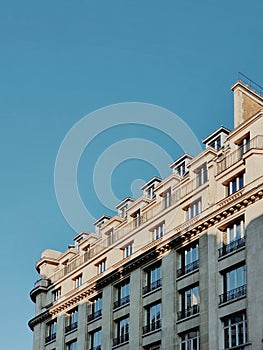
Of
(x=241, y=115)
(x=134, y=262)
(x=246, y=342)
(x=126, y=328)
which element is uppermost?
(x=241, y=115)

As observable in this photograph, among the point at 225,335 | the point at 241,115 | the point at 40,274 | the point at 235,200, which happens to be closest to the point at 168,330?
the point at 225,335

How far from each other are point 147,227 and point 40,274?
2002 centimetres

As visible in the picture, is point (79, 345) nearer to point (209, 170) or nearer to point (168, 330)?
point (168, 330)

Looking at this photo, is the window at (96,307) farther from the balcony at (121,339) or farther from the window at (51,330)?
A: the window at (51,330)

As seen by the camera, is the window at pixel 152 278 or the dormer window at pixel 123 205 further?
the dormer window at pixel 123 205

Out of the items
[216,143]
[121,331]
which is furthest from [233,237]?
[121,331]

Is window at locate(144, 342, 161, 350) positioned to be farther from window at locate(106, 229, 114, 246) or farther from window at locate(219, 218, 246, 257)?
window at locate(106, 229, 114, 246)

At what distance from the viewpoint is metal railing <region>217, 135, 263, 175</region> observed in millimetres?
45312

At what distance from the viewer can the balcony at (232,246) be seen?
43656 mm

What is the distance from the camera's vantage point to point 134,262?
5366 centimetres

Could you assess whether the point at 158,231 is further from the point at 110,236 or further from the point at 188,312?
the point at 188,312

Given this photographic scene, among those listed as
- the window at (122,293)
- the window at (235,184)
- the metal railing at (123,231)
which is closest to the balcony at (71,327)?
the metal railing at (123,231)

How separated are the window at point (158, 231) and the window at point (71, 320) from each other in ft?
39.0

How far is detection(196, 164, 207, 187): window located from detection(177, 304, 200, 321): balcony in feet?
26.1
